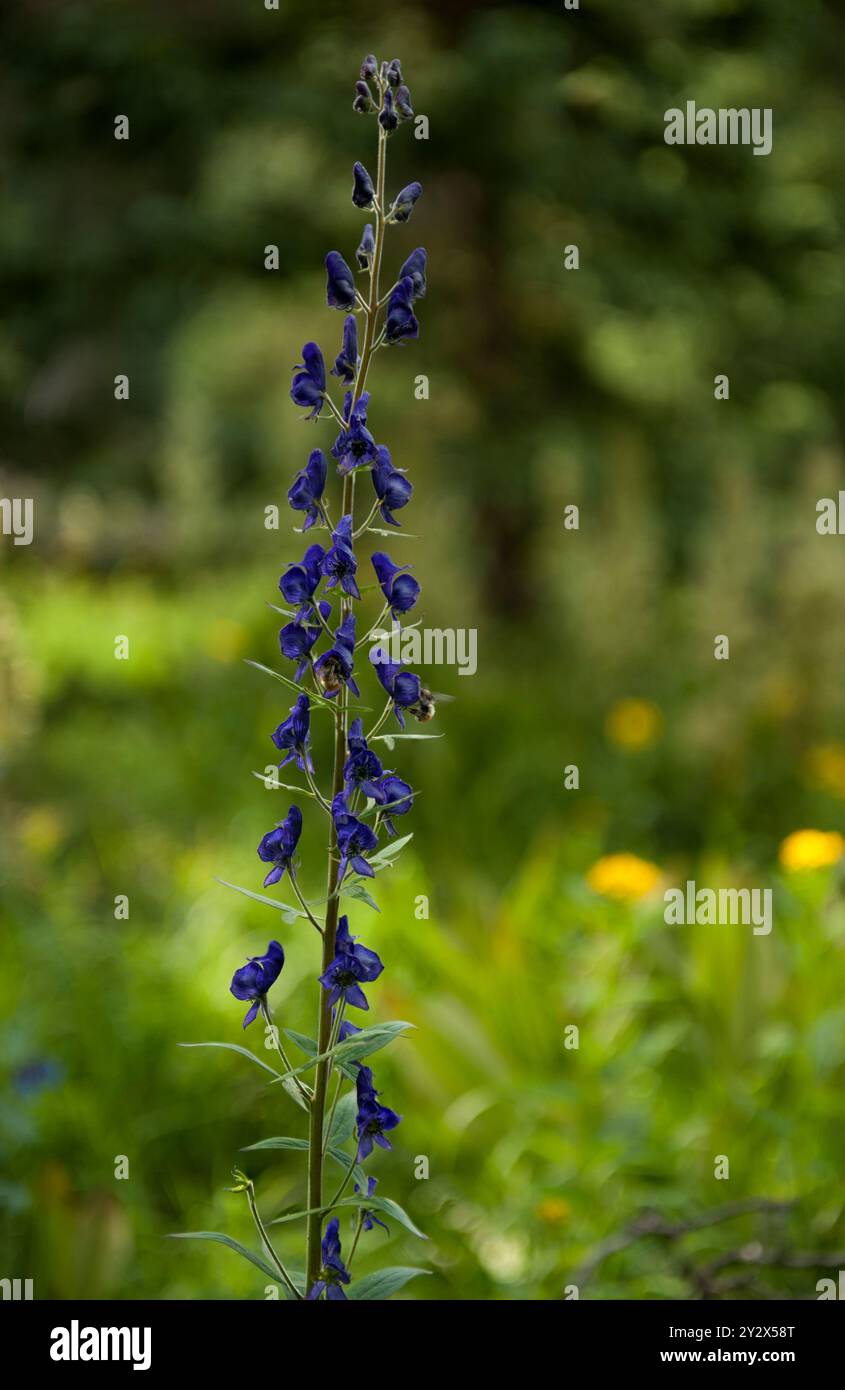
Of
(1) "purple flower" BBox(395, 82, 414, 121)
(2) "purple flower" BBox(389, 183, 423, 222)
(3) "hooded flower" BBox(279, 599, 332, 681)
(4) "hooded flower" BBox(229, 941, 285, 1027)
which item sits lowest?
(4) "hooded flower" BBox(229, 941, 285, 1027)

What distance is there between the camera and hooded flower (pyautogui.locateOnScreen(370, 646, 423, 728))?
1272mm

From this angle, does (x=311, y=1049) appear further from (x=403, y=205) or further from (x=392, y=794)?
(x=403, y=205)

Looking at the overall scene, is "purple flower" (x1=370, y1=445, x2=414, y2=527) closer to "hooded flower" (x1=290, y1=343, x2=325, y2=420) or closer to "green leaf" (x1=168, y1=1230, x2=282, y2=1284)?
"hooded flower" (x1=290, y1=343, x2=325, y2=420)

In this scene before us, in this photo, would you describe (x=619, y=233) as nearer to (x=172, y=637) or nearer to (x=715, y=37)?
(x=715, y=37)

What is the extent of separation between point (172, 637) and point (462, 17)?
3.75m

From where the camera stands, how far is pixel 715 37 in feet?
22.9

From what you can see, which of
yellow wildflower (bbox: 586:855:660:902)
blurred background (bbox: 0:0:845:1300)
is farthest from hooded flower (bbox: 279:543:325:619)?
yellow wildflower (bbox: 586:855:660:902)

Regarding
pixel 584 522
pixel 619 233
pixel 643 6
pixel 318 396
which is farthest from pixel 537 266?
pixel 318 396

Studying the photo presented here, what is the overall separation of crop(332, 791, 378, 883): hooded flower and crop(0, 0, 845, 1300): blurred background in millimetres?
1047

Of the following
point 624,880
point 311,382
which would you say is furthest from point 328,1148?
point 624,880

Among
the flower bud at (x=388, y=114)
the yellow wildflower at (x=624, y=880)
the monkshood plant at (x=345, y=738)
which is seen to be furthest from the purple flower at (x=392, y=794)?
the yellow wildflower at (x=624, y=880)

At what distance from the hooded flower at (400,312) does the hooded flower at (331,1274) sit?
914 mm

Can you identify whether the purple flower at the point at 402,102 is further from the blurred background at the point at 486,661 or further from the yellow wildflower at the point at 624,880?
the yellow wildflower at the point at 624,880

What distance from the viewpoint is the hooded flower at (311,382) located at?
130 centimetres
